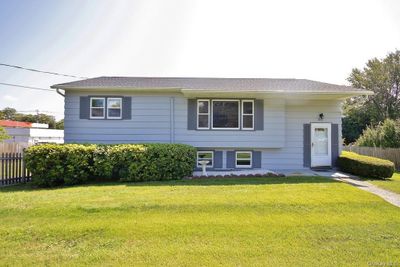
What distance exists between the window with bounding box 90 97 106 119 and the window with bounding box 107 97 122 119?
27 centimetres

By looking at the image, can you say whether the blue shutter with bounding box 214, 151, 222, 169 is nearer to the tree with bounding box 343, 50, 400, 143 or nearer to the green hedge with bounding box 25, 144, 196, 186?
the green hedge with bounding box 25, 144, 196, 186

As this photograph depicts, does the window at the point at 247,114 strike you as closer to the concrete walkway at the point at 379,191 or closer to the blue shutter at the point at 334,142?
the blue shutter at the point at 334,142

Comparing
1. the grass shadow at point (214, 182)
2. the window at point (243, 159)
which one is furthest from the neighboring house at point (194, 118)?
the grass shadow at point (214, 182)

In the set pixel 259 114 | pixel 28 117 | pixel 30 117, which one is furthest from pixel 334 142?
pixel 28 117

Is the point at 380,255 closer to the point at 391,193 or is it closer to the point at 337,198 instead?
the point at 337,198

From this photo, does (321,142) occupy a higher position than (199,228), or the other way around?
(321,142)

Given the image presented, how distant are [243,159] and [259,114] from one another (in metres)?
2.26

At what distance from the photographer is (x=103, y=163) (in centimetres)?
878

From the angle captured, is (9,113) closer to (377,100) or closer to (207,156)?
(207,156)

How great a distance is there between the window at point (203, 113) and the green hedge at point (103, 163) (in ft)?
7.67

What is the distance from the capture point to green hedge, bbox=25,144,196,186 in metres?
8.27

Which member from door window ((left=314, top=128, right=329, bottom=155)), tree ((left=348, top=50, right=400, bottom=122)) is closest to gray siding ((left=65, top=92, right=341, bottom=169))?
door window ((left=314, top=128, right=329, bottom=155))

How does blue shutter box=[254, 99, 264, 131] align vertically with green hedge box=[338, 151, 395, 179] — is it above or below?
above

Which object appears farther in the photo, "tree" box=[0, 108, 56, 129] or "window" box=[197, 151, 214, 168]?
"tree" box=[0, 108, 56, 129]
